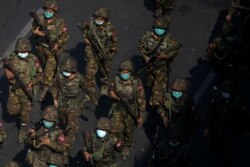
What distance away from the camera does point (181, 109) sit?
1616 centimetres

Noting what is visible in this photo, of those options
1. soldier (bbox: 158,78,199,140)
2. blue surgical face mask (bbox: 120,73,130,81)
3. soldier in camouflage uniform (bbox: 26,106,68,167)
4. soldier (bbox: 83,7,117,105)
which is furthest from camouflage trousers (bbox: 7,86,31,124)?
soldier (bbox: 158,78,199,140)

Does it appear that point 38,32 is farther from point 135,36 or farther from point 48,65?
point 135,36

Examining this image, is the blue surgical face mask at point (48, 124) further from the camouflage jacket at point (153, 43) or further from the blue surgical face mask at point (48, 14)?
the blue surgical face mask at point (48, 14)

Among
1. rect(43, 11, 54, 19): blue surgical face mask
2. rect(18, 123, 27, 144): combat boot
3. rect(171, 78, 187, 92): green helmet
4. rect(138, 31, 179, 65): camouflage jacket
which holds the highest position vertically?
rect(43, 11, 54, 19): blue surgical face mask

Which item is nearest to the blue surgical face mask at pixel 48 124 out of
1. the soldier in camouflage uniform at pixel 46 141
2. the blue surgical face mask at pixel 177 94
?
the soldier in camouflage uniform at pixel 46 141

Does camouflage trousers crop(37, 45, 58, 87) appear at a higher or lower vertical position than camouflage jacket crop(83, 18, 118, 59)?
lower

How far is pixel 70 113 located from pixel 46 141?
74.7 inches

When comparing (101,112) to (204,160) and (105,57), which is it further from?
(204,160)

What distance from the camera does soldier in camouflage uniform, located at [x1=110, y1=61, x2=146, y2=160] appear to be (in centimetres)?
1647

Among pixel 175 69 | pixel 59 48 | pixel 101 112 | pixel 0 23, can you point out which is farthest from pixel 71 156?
Result: pixel 0 23

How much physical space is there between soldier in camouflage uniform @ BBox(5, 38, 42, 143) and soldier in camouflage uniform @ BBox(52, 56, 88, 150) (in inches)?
28.0

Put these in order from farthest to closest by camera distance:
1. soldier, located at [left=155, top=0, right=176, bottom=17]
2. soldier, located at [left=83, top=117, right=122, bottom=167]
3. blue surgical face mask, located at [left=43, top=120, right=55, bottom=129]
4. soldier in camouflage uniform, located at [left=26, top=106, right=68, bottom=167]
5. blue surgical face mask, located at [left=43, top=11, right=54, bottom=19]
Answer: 1. soldier, located at [left=155, top=0, right=176, bottom=17]
2. blue surgical face mask, located at [left=43, top=11, right=54, bottom=19]
3. blue surgical face mask, located at [left=43, top=120, right=55, bottom=129]
4. soldier in camouflage uniform, located at [left=26, top=106, right=68, bottom=167]
5. soldier, located at [left=83, top=117, right=122, bottom=167]

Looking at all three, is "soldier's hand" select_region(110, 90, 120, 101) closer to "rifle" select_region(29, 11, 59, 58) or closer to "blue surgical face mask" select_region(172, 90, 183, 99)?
"blue surgical face mask" select_region(172, 90, 183, 99)

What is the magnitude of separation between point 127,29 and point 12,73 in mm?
5585
